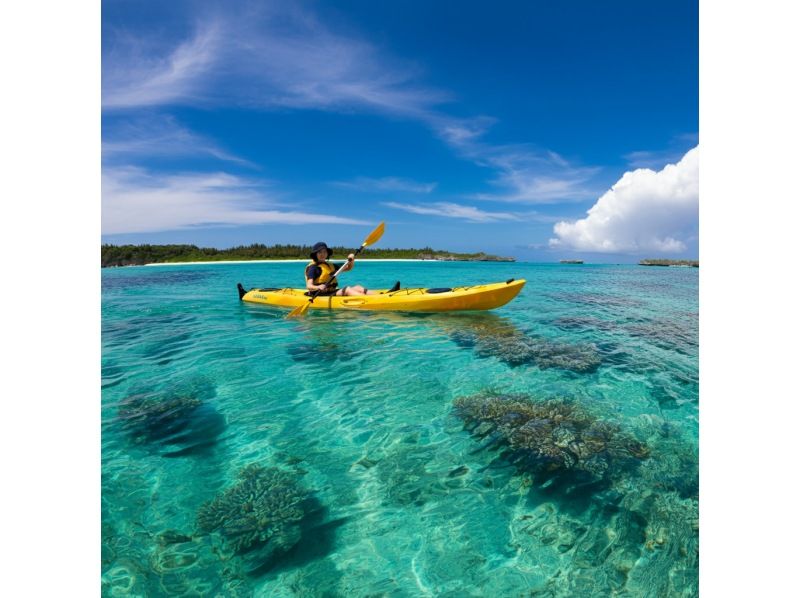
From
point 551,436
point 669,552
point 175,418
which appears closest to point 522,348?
point 551,436

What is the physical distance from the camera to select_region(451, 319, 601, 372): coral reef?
7.12 meters

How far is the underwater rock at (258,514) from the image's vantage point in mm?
2844

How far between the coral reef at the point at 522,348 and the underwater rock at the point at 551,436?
1.99m

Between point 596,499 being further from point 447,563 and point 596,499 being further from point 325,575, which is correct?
point 325,575

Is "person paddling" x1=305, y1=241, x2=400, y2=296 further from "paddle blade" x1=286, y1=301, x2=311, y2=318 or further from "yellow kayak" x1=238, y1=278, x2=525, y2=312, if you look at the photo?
"paddle blade" x1=286, y1=301, x2=311, y2=318

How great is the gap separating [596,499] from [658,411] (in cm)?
263

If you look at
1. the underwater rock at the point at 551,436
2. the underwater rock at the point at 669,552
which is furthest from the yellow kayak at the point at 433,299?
the underwater rock at the point at 669,552

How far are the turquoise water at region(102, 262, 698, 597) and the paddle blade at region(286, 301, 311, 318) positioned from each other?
3.58m

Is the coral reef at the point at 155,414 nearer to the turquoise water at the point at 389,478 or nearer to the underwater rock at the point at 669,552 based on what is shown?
the turquoise water at the point at 389,478

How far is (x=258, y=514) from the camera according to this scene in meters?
Result: 3.14

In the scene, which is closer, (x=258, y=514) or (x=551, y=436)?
(x=258, y=514)

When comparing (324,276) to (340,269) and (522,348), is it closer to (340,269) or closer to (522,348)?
(340,269)

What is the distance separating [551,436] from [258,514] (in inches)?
126

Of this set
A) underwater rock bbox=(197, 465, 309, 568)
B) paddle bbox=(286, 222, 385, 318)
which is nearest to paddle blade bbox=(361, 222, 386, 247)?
paddle bbox=(286, 222, 385, 318)
